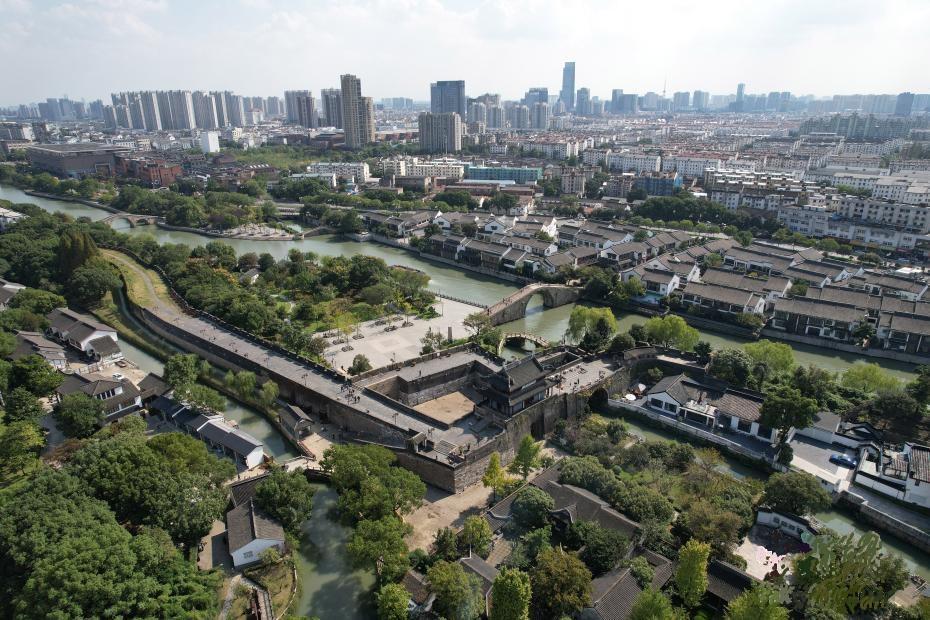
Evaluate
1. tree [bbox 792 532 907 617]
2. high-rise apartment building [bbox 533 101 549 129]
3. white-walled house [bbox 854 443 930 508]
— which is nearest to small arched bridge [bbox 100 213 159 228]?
white-walled house [bbox 854 443 930 508]

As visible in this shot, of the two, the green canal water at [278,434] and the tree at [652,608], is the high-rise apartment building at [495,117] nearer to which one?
the green canal water at [278,434]

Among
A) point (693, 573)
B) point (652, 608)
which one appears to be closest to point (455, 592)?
point (652, 608)

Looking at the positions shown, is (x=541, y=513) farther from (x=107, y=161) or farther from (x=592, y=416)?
(x=107, y=161)

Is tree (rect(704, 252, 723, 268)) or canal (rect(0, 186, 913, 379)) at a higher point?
tree (rect(704, 252, 723, 268))

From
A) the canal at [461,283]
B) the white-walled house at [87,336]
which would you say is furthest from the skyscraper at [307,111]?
the white-walled house at [87,336]

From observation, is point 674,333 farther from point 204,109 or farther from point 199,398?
point 204,109

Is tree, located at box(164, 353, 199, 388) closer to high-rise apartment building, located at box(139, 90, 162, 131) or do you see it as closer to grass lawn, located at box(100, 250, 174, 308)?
grass lawn, located at box(100, 250, 174, 308)

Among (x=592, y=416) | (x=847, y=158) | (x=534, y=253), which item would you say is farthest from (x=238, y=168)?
(x=847, y=158)
